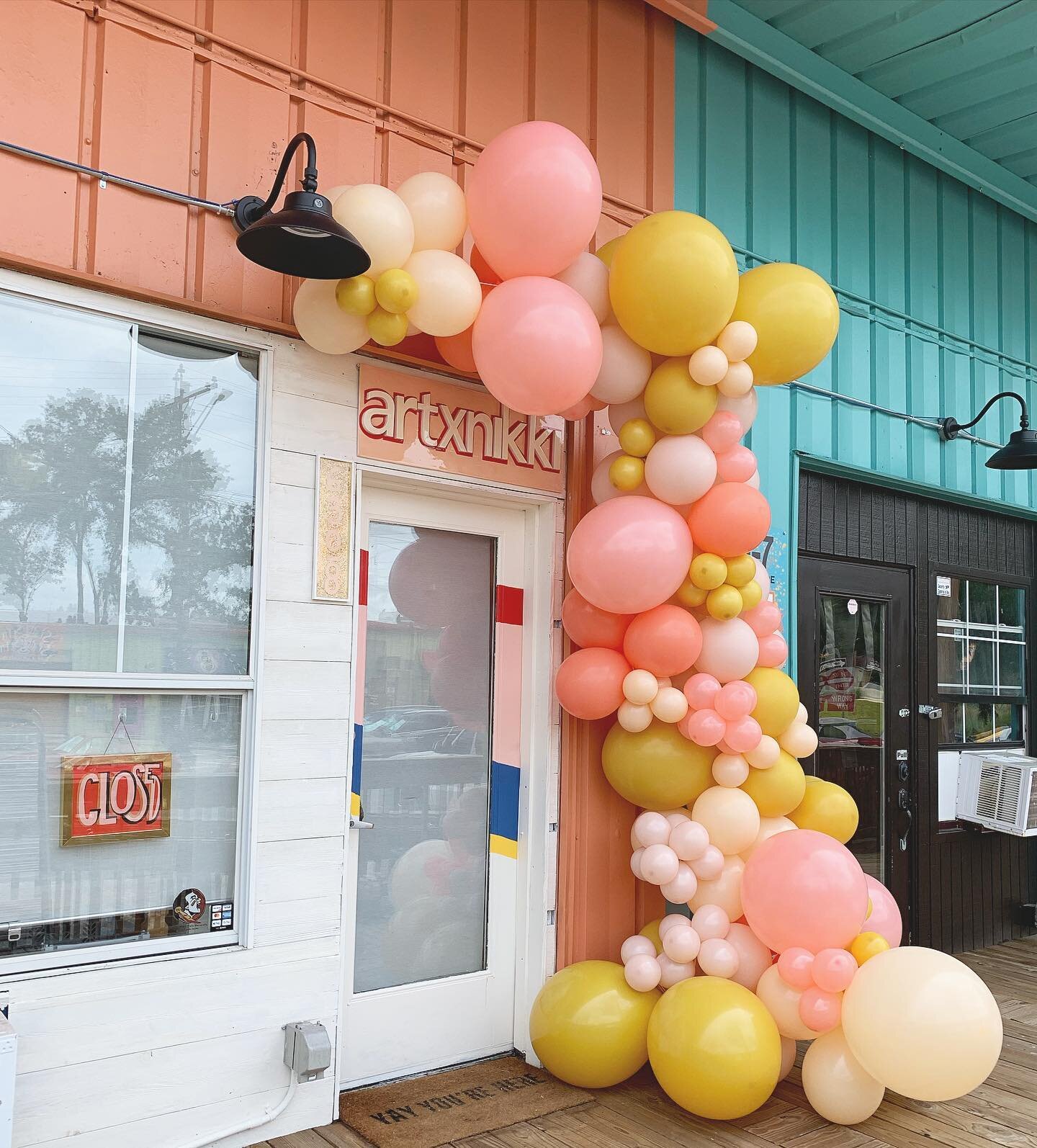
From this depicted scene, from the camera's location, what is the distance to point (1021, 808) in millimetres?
5398

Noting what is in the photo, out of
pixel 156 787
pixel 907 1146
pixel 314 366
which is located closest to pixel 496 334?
pixel 314 366

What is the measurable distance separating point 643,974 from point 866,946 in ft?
2.30

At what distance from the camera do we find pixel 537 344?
9.73ft

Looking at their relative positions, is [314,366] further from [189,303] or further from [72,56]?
[72,56]

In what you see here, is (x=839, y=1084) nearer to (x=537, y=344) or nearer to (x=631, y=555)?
(x=631, y=555)

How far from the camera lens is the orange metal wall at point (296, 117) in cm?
293

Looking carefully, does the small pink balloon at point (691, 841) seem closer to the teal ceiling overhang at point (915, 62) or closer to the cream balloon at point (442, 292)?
the cream balloon at point (442, 292)

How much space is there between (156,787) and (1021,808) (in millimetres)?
4323

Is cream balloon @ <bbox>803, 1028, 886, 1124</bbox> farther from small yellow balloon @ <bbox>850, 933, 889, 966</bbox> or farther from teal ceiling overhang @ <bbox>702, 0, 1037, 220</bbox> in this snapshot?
teal ceiling overhang @ <bbox>702, 0, 1037, 220</bbox>

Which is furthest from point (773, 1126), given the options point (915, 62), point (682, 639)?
point (915, 62)

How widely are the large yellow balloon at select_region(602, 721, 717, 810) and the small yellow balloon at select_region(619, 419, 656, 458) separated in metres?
0.91

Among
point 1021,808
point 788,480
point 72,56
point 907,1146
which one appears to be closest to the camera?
point 72,56

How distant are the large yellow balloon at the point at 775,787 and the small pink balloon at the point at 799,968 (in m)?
0.50

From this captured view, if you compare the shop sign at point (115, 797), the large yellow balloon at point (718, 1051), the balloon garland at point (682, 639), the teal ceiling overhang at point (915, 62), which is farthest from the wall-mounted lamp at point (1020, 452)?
the shop sign at point (115, 797)
